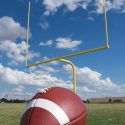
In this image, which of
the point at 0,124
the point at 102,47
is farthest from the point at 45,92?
the point at 0,124

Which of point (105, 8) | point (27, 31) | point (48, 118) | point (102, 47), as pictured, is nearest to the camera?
point (48, 118)

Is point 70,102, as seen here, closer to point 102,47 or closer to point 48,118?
point 48,118

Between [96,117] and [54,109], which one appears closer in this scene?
[54,109]

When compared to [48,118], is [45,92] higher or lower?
higher

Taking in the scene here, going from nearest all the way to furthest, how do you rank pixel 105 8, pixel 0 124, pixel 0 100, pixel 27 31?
pixel 105 8 < pixel 27 31 < pixel 0 124 < pixel 0 100

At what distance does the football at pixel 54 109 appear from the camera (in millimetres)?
4539

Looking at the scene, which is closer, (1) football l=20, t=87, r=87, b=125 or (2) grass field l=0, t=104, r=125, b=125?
(1) football l=20, t=87, r=87, b=125

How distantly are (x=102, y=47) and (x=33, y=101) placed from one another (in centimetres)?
197

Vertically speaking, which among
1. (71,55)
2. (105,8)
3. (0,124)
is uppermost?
(105,8)

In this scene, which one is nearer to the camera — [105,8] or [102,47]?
[102,47]

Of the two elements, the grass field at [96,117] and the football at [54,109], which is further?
the grass field at [96,117]

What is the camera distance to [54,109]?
460cm

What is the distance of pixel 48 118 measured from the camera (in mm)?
Answer: 4512

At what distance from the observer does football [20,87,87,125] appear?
14.9 feet
